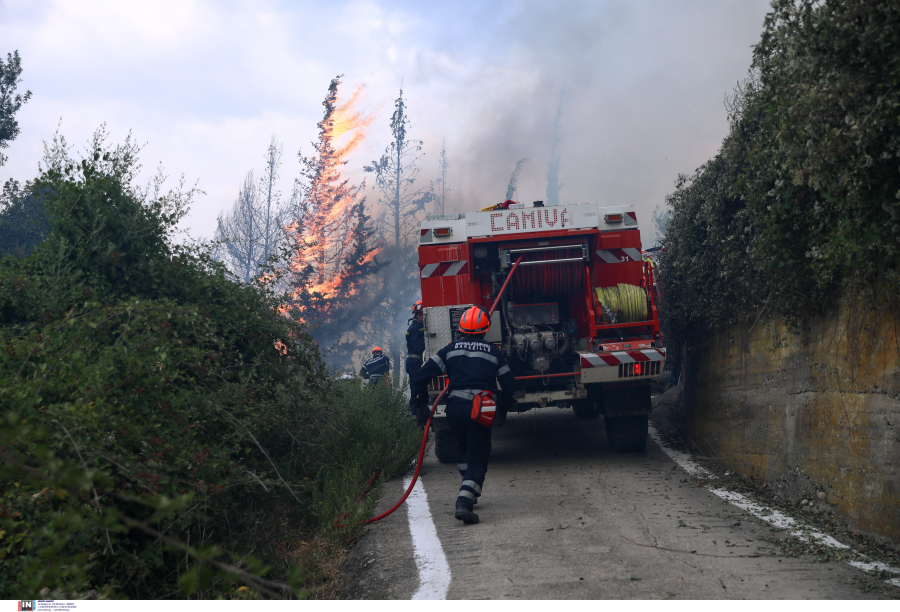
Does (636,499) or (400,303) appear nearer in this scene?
(636,499)

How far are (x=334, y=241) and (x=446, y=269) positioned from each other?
26.2 m

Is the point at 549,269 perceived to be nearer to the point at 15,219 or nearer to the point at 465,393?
the point at 465,393

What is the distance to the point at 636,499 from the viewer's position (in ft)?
19.7

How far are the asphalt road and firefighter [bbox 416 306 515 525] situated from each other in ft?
1.46

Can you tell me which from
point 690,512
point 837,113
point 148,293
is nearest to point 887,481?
point 690,512

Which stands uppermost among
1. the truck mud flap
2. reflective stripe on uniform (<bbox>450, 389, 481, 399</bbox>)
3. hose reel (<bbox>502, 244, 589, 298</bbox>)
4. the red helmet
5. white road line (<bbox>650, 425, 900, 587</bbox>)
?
hose reel (<bbox>502, 244, 589, 298</bbox>)

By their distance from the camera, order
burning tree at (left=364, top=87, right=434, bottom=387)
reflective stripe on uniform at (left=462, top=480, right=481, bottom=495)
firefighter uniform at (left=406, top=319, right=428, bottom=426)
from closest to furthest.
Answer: reflective stripe on uniform at (left=462, top=480, right=481, bottom=495) < firefighter uniform at (left=406, top=319, right=428, bottom=426) < burning tree at (left=364, top=87, right=434, bottom=387)

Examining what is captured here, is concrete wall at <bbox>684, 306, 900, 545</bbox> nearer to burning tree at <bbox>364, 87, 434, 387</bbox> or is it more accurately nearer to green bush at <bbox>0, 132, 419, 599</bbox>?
green bush at <bbox>0, 132, 419, 599</bbox>

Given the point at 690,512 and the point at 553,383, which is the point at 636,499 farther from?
the point at 553,383

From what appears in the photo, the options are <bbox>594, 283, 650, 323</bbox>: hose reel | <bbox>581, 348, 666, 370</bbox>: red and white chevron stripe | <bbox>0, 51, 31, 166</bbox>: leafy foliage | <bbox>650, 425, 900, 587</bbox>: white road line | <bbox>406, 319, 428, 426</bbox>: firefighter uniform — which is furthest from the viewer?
<bbox>0, 51, 31, 166</bbox>: leafy foliage

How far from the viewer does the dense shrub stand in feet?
12.2

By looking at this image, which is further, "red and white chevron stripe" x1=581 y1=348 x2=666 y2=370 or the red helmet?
"red and white chevron stripe" x1=581 y1=348 x2=666 y2=370

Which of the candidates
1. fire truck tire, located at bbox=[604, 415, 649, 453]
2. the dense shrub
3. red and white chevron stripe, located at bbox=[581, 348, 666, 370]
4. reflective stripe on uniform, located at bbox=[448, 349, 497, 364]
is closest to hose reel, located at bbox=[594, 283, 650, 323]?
red and white chevron stripe, located at bbox=[581, 348, 666, 370]

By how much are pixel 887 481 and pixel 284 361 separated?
5.13 m
